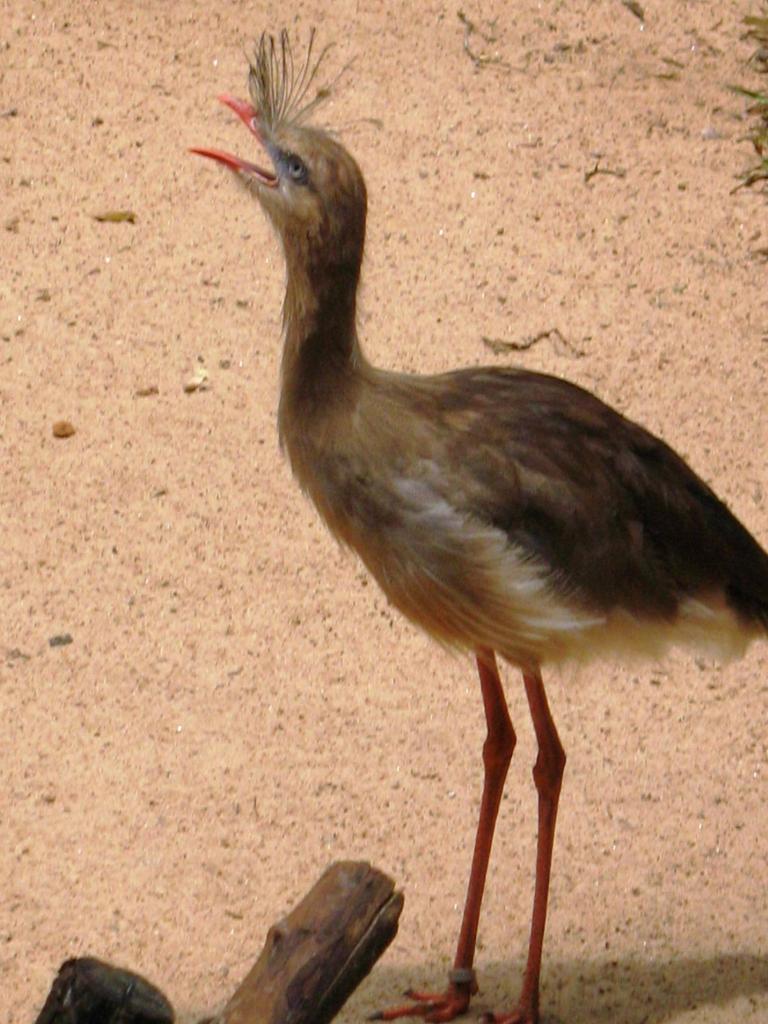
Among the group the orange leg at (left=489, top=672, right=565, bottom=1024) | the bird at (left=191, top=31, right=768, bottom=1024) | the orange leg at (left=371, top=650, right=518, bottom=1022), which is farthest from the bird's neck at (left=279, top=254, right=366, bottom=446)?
the orange leg at (left=489, top=672, right=565, bottom=1024)

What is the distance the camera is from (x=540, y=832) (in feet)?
11.6

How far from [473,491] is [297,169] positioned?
2.20 ft

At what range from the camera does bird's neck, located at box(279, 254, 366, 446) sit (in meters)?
3.15

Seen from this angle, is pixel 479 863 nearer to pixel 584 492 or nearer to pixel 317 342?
pixel 584 492

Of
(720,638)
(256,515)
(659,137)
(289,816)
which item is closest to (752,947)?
(720,638)

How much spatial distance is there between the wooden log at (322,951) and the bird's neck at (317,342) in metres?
0.90

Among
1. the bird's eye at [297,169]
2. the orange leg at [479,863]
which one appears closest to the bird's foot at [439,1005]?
the orange leg at [479,863]

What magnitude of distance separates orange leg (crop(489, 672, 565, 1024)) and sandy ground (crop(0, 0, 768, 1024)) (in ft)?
0.41

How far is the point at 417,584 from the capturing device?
10.4 ft

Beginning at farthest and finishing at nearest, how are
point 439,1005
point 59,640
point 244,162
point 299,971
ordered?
point 59,640, point 439,1005, point 244,162, point 299,971

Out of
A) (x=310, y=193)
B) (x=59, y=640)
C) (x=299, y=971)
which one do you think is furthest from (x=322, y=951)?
(x=59, y=640)

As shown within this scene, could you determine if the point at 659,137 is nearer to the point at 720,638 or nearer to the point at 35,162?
the point at 35,162

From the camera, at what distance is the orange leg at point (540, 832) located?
3.41m

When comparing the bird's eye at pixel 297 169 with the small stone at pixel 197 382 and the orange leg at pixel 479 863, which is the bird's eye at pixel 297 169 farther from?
the small stone at pixel 197 382
